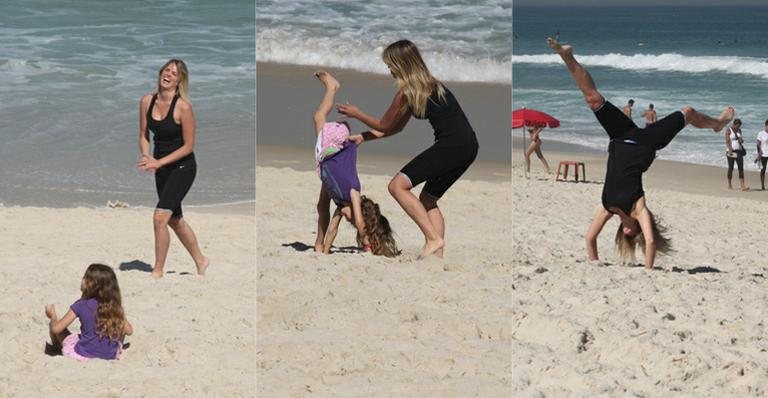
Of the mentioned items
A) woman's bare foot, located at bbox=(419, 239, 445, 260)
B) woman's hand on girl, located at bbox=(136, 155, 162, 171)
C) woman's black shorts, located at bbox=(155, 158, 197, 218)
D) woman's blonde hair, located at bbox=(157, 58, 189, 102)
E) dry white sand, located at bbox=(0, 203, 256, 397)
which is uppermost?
woman's blonde hair, located at bbox=(157, 58, 189, 102)

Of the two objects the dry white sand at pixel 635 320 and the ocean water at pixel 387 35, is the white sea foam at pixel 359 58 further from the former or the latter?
the dry white sand at pixel 635 320

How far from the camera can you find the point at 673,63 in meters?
40.3

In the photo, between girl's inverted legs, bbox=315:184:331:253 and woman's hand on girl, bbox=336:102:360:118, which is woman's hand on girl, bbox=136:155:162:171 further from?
woman's hand on girl, bbox=336:102:360:118

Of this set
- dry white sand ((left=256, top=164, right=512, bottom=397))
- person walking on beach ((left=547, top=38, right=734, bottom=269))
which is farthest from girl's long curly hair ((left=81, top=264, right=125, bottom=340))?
person walking on beach ((left=547, top=38, right=734, bottom=269))

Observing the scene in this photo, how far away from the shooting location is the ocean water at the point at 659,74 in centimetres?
2311

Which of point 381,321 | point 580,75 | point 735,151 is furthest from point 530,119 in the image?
point 381,321

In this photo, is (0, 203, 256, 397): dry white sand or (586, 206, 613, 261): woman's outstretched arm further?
(586, 206, 613, 261): woman's outstretched arm

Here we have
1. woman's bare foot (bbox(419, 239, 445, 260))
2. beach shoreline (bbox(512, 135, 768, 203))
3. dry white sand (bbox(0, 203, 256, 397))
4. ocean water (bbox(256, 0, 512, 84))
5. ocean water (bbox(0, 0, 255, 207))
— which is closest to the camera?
dry white sand (bbox(0, 203, 256, 397))

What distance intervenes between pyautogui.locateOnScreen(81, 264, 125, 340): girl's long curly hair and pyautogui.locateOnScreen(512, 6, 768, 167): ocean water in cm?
1538

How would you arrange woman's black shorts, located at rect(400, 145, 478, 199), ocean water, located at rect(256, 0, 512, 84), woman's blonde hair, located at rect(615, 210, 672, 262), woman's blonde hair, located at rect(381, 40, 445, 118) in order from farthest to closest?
ocean water, located at rect(256, 0, 512, 84), woman's blonde hair, located at rect(615, 210, 672, 262), woman's black shorts, located at rect(400, 145, 478, 199), woman's blonde hair, located at rect(381, 40, 445, 118)

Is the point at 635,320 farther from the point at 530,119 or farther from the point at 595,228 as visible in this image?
the point at 530,119

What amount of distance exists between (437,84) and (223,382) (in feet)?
5.85

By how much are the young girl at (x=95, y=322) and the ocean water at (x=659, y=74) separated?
15392 millimetres

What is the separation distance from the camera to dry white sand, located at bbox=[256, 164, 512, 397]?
5.32m
